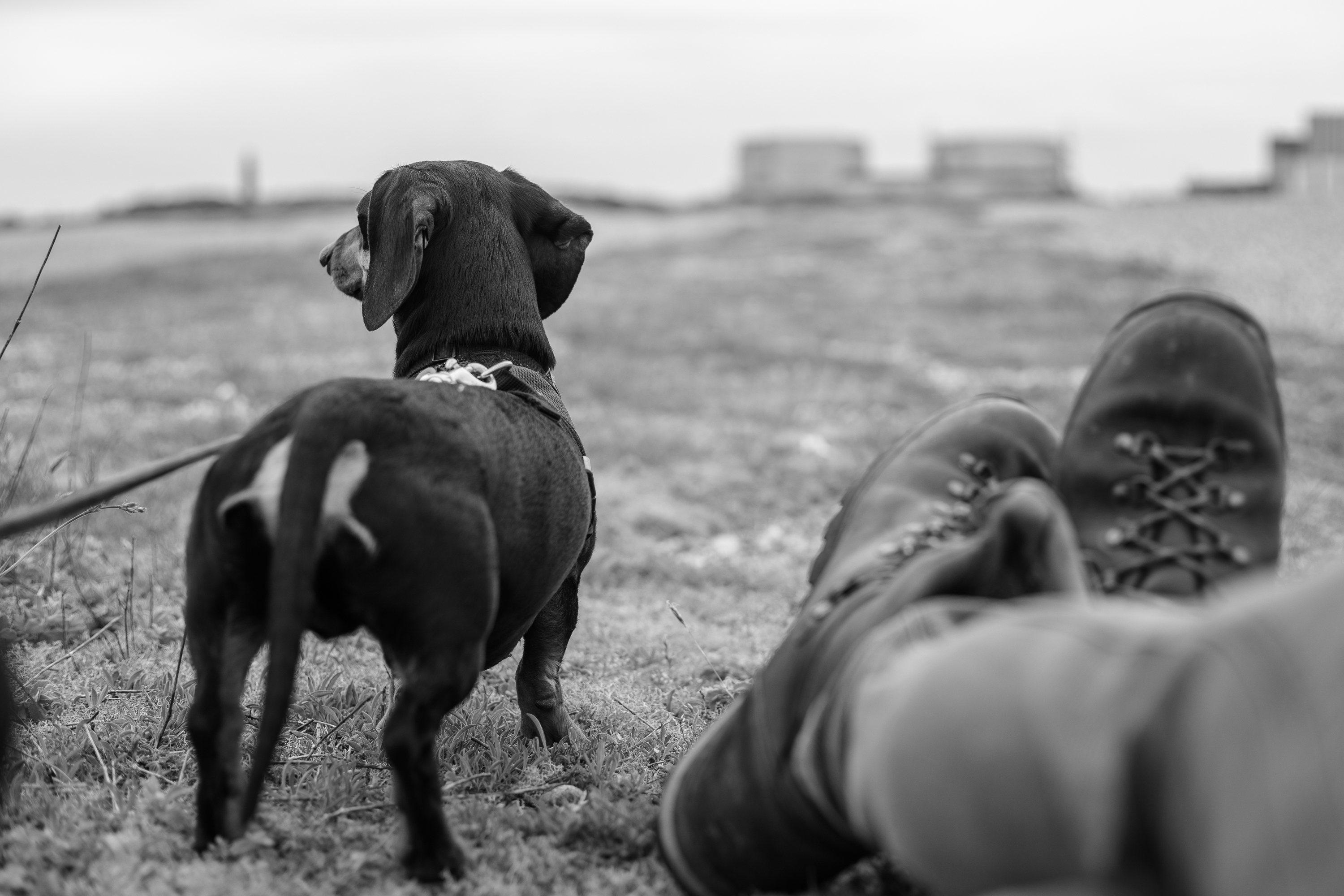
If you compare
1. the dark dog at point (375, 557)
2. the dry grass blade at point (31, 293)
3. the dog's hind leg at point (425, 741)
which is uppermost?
the dry grass blade at point (31, 293)

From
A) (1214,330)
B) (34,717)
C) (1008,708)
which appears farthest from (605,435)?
(1008,708)

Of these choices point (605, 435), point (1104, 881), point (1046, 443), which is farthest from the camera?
point (605, 435)

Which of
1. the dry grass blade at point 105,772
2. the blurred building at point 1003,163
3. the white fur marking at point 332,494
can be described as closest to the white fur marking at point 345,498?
the white fur marking at point 332,494

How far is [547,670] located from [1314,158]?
48229 millimetres

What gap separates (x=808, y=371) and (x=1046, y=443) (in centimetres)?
823

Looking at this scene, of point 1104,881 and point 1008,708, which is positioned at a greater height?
point 1008,708

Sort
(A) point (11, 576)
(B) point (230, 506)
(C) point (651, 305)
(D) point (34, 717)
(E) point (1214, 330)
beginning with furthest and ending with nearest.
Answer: (C) point (651, 305) < (A) point (11, 576) < (D) point (34, 717) < (E) point (1214, 330) < (B) point (230, 506)

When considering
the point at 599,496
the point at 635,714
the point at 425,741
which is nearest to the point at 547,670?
the point at 635,714

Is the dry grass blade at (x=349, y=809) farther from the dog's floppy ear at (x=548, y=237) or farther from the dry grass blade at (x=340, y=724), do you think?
the dog's floppy ear at (x=548, y=237)

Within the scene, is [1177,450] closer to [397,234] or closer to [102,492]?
[397,234]

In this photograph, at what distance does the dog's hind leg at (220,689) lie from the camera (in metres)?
2.19

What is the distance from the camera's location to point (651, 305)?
15648 mm

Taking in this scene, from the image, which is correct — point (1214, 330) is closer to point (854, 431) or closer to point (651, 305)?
point (854, 431)

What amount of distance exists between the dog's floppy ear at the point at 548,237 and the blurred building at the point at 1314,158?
4531cm
